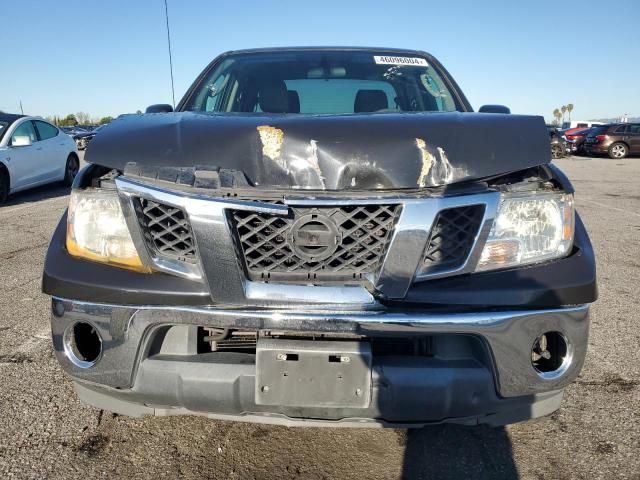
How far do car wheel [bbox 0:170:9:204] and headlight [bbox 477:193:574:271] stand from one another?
8.93 meters

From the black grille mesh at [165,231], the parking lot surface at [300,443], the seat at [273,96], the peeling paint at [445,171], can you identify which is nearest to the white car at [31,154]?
the parking lot surface at [300,443]

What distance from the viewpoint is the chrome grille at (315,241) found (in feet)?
5.31

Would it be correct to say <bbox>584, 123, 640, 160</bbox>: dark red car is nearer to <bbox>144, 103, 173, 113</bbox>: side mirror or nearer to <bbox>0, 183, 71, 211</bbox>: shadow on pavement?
<bbox>0, 183, 71, 211</bbox>: shadow on pavement

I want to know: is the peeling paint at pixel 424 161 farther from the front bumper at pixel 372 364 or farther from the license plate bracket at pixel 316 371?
the license plate bracket at pixel 316 371

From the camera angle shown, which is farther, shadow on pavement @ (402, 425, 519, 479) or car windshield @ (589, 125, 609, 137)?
car windshield @ (589, 125, 609, 137)

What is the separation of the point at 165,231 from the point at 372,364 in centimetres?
77

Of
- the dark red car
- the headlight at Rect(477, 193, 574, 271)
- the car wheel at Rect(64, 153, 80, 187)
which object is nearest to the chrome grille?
the headlight at Rect(477, 193, 574, 271)

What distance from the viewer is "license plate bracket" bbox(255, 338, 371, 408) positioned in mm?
1562

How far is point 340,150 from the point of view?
5.52ft

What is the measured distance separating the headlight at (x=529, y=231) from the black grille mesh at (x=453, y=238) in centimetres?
7

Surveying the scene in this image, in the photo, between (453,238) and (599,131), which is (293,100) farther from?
(599,131)

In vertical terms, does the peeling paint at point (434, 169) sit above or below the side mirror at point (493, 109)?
above

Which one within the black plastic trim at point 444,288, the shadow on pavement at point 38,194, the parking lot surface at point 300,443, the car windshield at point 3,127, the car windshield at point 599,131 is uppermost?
the black plastic trim at point 444,288

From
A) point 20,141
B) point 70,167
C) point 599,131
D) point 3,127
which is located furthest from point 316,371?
point 599,131
